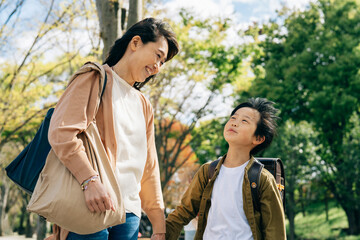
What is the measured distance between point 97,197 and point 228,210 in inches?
46.3

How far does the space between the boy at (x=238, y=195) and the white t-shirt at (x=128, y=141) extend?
0.75m

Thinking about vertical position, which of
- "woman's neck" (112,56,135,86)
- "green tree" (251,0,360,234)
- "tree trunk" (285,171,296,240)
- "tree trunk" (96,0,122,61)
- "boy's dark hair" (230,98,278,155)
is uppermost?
"green tree" (251,0,360,234)

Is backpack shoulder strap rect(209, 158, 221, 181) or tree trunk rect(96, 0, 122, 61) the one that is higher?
tree trunk rect(96, 0, 122, 61)

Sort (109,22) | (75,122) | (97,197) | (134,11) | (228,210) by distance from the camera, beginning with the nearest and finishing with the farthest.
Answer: (97,197)
(75,122)
(228,210)
(134,11)
(109,22)

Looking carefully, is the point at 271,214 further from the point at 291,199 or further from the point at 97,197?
the point at 291,199

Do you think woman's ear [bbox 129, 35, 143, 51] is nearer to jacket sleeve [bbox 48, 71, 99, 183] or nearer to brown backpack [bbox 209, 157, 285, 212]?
jacket sleeve [bbox 48, 71, 99, 183]

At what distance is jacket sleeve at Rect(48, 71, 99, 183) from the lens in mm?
1799

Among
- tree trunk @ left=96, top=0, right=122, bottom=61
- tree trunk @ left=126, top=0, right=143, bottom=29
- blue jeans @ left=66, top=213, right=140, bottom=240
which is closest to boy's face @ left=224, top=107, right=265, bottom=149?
blue jeans @ left=66, top=213, right=140, bottom=240

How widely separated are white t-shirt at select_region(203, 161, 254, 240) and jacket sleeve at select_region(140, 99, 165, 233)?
15.3 inches

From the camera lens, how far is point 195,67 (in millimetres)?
13938

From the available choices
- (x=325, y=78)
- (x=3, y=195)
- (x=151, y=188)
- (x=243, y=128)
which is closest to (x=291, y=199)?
(x=325, y=78)

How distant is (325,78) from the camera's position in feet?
57.7

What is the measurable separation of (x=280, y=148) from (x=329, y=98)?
9.65 ft

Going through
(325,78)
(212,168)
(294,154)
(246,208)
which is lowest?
(246,208)
